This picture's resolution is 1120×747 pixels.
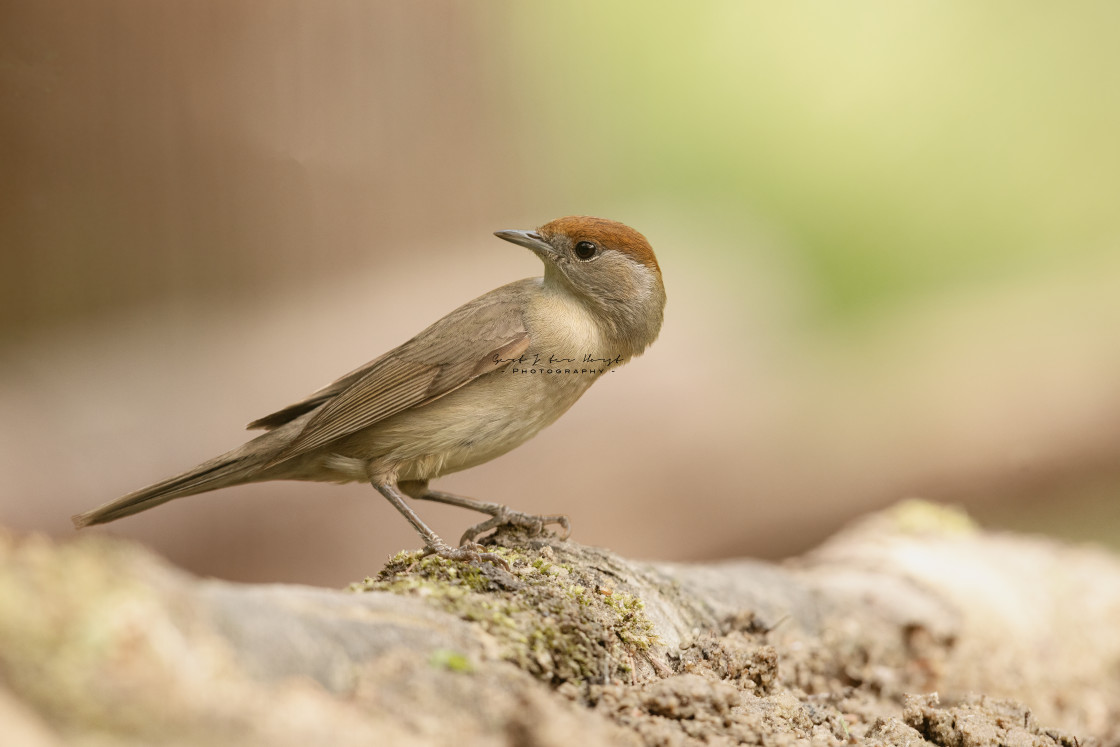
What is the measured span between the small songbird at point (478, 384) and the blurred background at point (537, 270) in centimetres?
425

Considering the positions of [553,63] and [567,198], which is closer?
[553,63]

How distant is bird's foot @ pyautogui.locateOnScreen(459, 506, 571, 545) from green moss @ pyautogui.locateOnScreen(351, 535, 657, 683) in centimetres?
53

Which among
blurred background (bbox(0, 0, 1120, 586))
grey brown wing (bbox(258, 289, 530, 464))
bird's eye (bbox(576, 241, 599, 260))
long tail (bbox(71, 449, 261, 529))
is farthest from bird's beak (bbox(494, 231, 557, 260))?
blurred background (bbox(0, 0, 1120, 586))

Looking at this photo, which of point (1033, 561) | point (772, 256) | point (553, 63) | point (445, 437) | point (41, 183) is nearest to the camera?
point (445, 437)

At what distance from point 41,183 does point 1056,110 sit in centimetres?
1260

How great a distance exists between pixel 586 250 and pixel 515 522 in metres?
1.29

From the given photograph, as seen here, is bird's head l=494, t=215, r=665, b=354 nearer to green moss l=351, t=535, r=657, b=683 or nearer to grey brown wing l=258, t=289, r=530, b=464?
grey brown wing l=258, t=289, r=530, b=464

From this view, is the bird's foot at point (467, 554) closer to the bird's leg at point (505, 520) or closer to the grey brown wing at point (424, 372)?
the bird's leg at point (505, 520)

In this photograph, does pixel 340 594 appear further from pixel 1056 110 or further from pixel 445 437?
pixel 1056 110

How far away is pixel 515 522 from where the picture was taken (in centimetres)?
400

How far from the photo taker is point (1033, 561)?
589 centimetres

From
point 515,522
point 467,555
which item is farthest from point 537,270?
point 467,555

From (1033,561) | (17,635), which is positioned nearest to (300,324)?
(1033,561)

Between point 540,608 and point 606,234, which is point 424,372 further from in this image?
point 540,608
